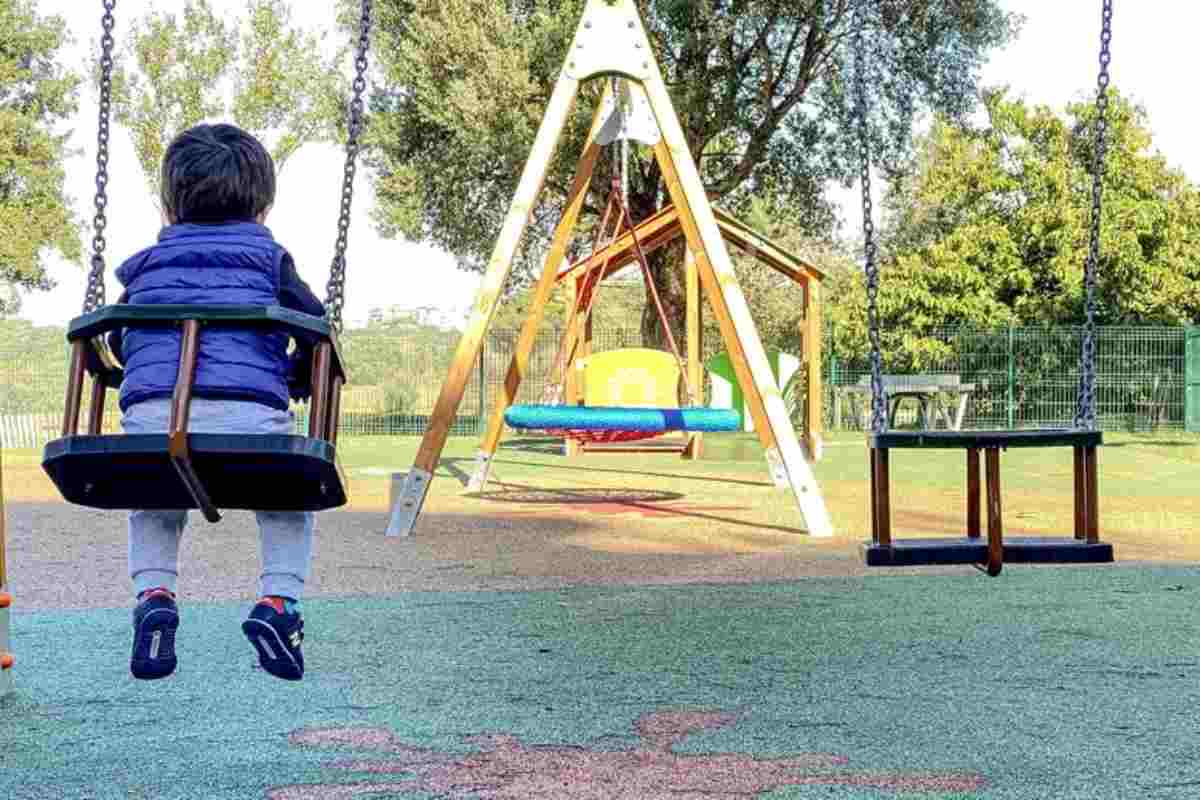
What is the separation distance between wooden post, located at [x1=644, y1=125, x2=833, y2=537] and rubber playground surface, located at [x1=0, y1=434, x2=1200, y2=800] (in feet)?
2.04

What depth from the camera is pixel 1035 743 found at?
3.49 meters

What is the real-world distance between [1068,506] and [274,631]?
8.65m

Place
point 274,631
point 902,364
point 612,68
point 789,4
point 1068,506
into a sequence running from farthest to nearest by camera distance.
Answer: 1. point 902,364
2. point 789,4
3. point 1068,506
4. point 612,68
5. point 274,631

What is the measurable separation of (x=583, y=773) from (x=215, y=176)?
1.53 meters

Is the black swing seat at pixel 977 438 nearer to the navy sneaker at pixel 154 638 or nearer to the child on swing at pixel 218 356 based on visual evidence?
the child on swing at pixel 218 356

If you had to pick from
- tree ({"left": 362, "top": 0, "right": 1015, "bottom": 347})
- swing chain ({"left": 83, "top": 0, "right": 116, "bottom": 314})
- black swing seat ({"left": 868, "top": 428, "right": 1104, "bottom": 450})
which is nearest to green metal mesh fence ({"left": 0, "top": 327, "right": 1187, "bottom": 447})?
tree ({"left": 362, "top": 0, "right": 1015, "bottom": 347})

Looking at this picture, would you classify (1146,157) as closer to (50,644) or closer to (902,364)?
(902,364)

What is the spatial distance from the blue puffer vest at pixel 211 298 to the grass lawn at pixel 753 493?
498 centimetres

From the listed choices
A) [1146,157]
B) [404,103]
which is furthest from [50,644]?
[1146,157]

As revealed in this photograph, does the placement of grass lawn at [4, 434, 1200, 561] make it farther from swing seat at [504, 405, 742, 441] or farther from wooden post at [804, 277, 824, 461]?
wooden post at [804, 277, 824, 461]

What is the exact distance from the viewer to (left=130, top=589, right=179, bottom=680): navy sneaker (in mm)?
3236

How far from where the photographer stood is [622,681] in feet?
14.0

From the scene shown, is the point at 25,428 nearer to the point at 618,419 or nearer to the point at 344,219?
the point at 618,419

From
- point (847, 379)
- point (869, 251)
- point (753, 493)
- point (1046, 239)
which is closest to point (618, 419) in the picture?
point (753, 493)
